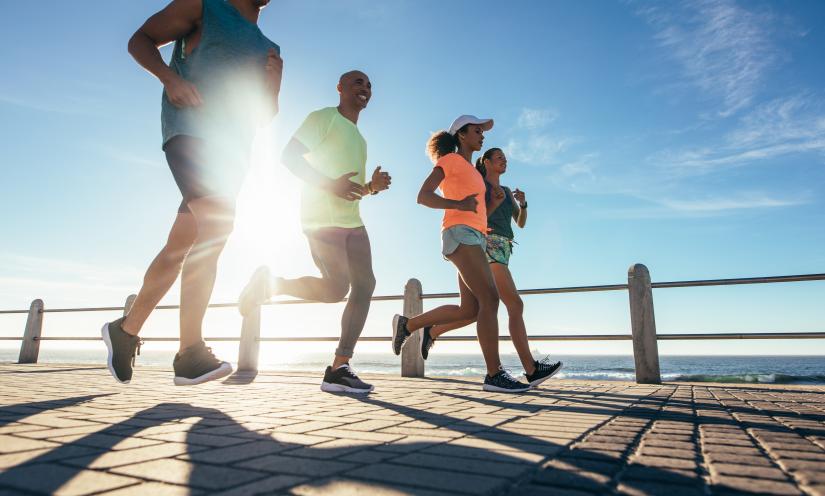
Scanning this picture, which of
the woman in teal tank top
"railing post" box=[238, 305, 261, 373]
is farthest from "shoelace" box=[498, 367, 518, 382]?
"railing post" box=[238, 305, 261, 373]

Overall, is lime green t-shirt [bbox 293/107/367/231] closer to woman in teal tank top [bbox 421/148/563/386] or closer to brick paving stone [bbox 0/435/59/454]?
woman in teal tank top [bbox 421/148/563/386]

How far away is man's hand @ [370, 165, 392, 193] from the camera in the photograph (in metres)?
3.59

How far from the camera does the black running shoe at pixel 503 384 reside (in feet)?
12.2

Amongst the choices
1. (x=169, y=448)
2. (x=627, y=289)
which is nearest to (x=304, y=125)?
(x=169, y=448)

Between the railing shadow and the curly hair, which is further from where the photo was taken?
the curly hair

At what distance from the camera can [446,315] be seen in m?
Result: 4.39

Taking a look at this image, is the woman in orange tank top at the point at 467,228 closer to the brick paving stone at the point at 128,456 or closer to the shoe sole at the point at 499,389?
the shoe sole at the point at 499,389

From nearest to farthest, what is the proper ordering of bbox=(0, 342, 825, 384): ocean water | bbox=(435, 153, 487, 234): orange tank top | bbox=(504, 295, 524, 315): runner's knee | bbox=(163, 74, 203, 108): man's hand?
bbox=(163, 74, 203, 108): man's hand < bbox=(435, 153, 487, 234): orange tank top < bbox=(504, 295, 524, 315): runner's knee < bbox=(0, 342, 825, 384): ocean water

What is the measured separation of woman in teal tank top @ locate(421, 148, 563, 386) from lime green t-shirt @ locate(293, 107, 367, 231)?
4.19 ft

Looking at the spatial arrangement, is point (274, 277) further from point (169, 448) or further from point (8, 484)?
point (8, 484)

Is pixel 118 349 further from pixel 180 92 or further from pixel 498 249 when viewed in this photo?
pixel 498 249

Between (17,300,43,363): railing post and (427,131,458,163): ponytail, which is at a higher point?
(427,131,458,163): ponytail

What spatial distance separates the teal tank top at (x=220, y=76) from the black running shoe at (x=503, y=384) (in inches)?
A: 93.8

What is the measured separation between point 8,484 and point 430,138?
3851 millimetres
